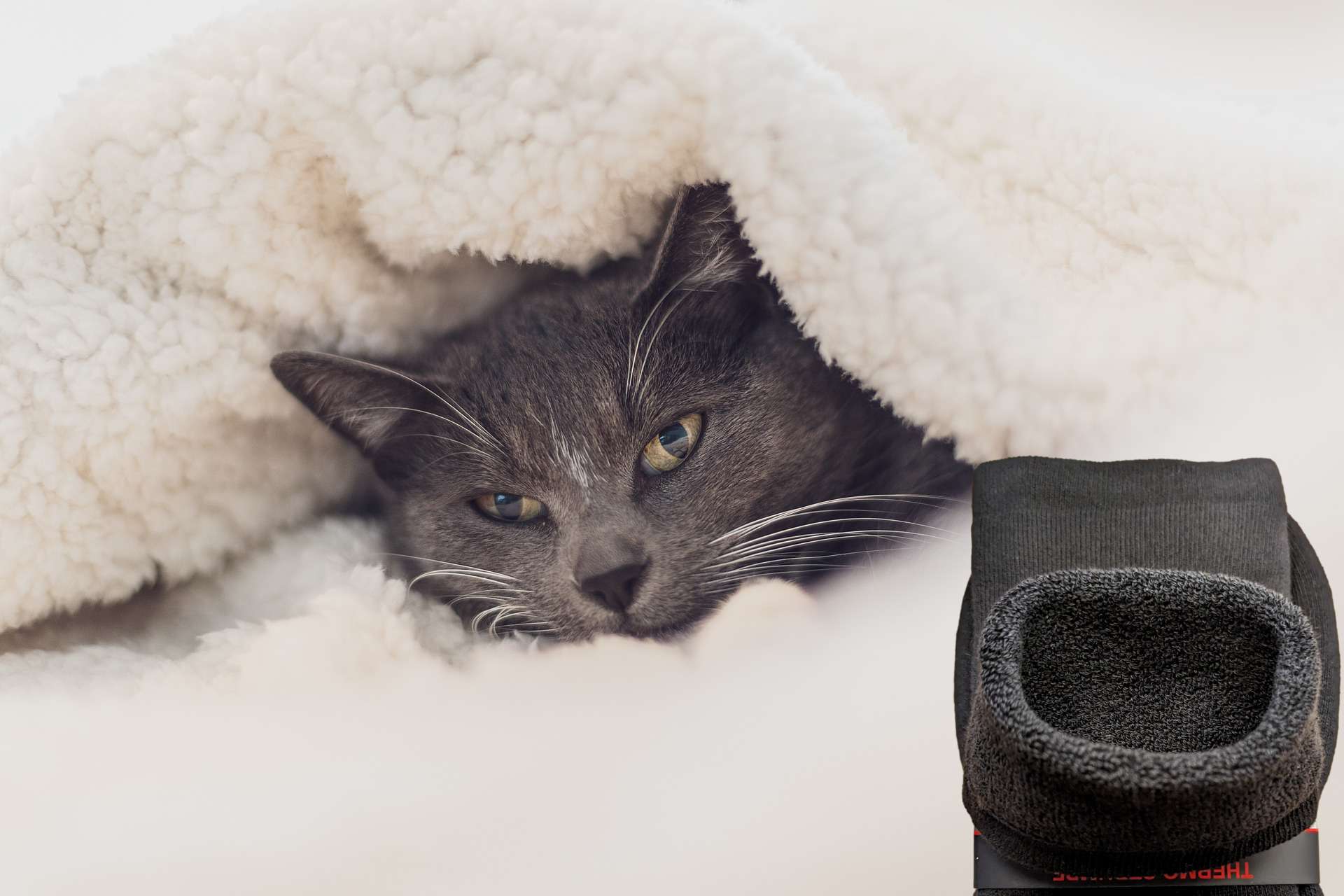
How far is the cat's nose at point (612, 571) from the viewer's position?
769 millimetres

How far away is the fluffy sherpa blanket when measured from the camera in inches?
29.5

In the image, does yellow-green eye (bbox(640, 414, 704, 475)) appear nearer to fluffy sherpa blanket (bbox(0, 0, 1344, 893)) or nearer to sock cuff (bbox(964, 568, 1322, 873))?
fluffy sherpa blanket (bbox(0, 0, 1344, 893))

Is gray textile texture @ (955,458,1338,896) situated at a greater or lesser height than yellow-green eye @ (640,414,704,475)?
lesser

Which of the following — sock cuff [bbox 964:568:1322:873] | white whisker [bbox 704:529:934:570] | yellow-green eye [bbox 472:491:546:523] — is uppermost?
yellow-green eye [bbox 472:491:546:523]

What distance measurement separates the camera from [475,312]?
2.63 ft

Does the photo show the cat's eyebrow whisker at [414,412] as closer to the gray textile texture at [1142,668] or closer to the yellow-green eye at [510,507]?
the yellow-green eye at [510,507]

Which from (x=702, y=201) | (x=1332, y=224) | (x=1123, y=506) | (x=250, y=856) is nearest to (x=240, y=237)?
(x=702, y=201)

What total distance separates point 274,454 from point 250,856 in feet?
1.00

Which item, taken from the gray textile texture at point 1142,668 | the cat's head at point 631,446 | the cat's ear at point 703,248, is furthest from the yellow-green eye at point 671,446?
Result: the gray textile texture at point 1142,668

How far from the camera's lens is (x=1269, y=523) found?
661 millimetres

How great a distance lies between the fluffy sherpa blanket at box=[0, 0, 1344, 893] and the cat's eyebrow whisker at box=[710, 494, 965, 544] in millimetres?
40

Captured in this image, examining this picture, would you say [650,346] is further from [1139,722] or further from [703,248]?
[1139,722]

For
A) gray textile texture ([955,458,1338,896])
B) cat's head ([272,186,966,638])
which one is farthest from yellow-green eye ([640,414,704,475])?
gray textile texture ([955,458,1338,896])

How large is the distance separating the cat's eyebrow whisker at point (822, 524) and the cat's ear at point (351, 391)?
0.28 m
